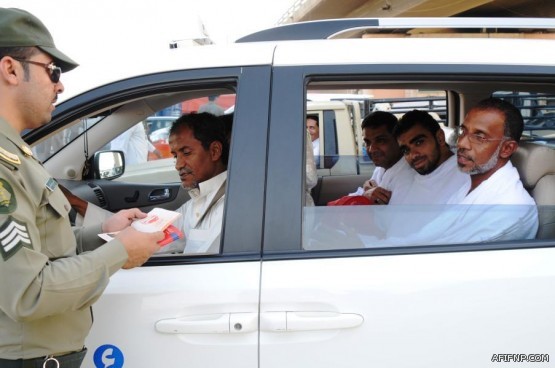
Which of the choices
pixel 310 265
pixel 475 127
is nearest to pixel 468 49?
pixel 475 127

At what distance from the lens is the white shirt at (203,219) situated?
194 cm

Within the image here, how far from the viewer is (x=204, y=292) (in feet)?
5.30

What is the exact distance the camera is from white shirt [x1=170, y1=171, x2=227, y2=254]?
1.94m

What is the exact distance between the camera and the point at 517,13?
8414 mm

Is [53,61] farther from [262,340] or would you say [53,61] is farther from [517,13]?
[517,13]

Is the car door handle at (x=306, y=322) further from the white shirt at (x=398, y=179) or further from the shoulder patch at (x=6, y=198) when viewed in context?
the white shirt at (x=398, y=179)

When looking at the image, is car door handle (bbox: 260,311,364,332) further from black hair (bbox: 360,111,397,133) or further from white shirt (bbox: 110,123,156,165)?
white shirt (bbox: 110,123,156,165)

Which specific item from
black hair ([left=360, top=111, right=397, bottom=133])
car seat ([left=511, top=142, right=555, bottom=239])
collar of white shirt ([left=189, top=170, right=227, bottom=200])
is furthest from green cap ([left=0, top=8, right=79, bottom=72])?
black hair ([left=360, top=111, right=397, bottom=133])

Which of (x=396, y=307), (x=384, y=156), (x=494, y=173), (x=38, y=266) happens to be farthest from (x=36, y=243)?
(x=384, y=156)

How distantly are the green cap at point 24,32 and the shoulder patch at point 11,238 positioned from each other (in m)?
0.43

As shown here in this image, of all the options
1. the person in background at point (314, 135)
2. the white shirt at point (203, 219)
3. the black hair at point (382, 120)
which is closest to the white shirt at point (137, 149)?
the person in background at point (314, 135)

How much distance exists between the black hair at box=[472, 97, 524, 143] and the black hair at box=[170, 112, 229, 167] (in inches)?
43.0

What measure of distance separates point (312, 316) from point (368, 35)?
114 cm

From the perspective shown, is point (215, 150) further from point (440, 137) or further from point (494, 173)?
point (440, 137)
